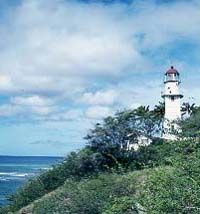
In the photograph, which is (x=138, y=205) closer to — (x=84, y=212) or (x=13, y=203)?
(x=84, y=212)

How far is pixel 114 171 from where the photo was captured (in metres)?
35.6

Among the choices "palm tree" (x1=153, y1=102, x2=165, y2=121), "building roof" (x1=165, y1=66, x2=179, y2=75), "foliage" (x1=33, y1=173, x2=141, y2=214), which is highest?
"building roof" (x1=165, y1=66, x2=179, y2=75)

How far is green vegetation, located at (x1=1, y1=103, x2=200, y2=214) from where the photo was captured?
873 inches

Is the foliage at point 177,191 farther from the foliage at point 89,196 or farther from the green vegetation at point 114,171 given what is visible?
the foliage at point 89,196

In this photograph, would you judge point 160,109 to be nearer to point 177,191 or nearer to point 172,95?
point 172,95

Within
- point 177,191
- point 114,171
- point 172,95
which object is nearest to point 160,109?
point 172,95

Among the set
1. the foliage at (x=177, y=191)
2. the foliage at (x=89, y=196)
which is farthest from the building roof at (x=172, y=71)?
the foliage at (x=177, y=191)

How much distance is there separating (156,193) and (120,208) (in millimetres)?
4257

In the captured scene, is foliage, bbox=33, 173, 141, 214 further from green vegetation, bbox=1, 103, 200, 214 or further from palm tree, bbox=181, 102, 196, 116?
palm tree, bbox=181, 102, 196, 116

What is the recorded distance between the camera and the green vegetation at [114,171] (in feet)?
72.7

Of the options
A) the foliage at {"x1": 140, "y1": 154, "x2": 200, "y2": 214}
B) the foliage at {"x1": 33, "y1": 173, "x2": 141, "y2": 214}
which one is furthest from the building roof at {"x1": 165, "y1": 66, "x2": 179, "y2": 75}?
the foliage at {"x1": 140, "y1": 154, "x2": 200, "y2": 214}

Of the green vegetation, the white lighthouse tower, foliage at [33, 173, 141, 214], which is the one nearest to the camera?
the green vegetation

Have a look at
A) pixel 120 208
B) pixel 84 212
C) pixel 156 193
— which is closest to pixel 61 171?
pixel 84 212

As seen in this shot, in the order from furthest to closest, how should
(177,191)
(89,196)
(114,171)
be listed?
(114,171) → (89,196) → (177,191)
